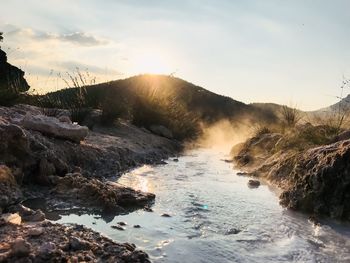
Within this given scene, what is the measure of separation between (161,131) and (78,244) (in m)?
11.9

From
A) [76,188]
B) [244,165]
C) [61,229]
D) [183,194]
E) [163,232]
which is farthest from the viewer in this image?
[244,165]

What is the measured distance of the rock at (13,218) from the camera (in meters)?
4.01

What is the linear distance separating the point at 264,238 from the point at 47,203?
2.43m

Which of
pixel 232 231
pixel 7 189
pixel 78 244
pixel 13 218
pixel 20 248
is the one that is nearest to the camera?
pixel 20 248

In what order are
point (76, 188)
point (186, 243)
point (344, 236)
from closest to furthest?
1. point (186, 243)
2. point (344, 236)
3. point (76, 188)

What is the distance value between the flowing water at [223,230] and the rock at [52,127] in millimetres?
1560

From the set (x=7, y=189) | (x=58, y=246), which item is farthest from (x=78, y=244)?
(x=7, y=189)

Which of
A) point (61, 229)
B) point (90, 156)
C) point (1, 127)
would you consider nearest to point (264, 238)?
point (61, 229)

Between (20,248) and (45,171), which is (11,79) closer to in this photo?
(45,171)

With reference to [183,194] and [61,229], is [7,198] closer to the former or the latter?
[61,229]

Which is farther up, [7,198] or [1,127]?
[1,127]

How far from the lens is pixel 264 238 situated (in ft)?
15.8

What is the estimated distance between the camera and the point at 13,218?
409 cm

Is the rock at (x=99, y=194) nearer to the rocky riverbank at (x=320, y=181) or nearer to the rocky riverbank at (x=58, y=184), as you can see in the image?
the rocky riverbank at (x=58, y=184)
